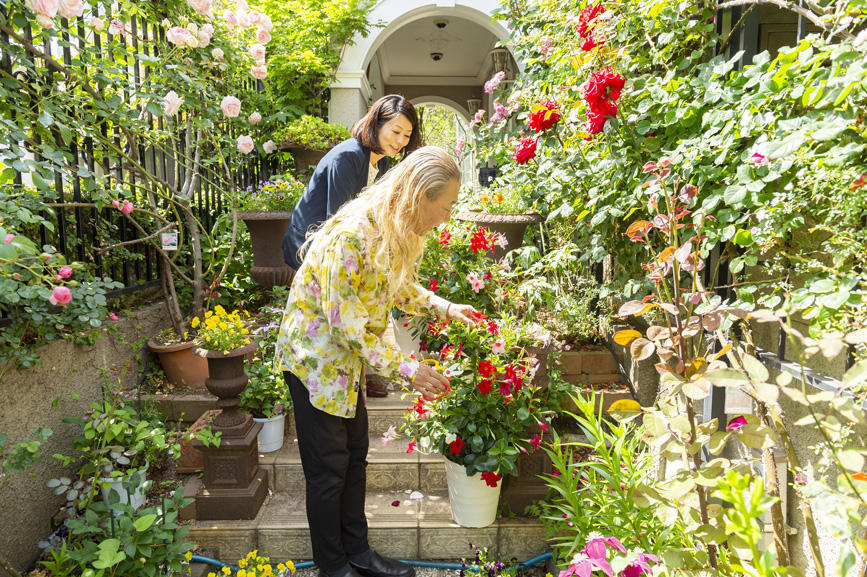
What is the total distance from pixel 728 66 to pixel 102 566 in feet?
8.00

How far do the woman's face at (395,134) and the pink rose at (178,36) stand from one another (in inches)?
47.6

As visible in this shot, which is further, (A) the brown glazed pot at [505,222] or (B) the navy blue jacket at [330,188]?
(A) the brown glazed pot at [505,222]

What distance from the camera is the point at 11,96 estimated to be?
77.7 inches

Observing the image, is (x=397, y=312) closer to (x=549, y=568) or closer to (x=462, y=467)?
(x=462, y=467)

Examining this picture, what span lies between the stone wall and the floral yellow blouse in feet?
3.45

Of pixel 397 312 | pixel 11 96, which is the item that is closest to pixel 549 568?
pixel 397 312

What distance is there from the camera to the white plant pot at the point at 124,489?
197 centimetres

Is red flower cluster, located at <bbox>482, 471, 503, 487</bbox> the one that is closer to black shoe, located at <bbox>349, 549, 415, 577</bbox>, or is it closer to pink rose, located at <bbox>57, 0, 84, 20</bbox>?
black shoe, located at <bbox>349, 549, 415, 577</bbox>

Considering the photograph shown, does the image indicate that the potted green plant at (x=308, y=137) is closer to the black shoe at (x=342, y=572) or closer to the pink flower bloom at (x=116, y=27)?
the pink flower bloom at (x=116, y=27)

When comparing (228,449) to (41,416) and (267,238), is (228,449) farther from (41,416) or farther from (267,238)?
(267,238)

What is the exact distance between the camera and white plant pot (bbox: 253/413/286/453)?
262 cm

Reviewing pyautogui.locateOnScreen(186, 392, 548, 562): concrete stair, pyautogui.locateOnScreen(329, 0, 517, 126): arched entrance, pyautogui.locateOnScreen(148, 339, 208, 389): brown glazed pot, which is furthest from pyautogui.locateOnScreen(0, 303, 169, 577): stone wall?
pyautogui.locateOnScreen(329, 0, 517, 126): arched entrance

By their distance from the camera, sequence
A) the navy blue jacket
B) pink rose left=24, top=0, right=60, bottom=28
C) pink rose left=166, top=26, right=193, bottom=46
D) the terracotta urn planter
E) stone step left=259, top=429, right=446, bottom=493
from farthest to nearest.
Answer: the terracotta urn planter → pink rose left=166, top=26, right=193, bottom=46 → stone step left=259, top=429, right=446, bottom=493 → the navy blue jacket → pink rose left=24, top=0, right=60, bottom=28

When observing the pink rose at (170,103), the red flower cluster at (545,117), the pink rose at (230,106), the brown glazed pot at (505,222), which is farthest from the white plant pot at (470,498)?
the pink rose at (230,106)
